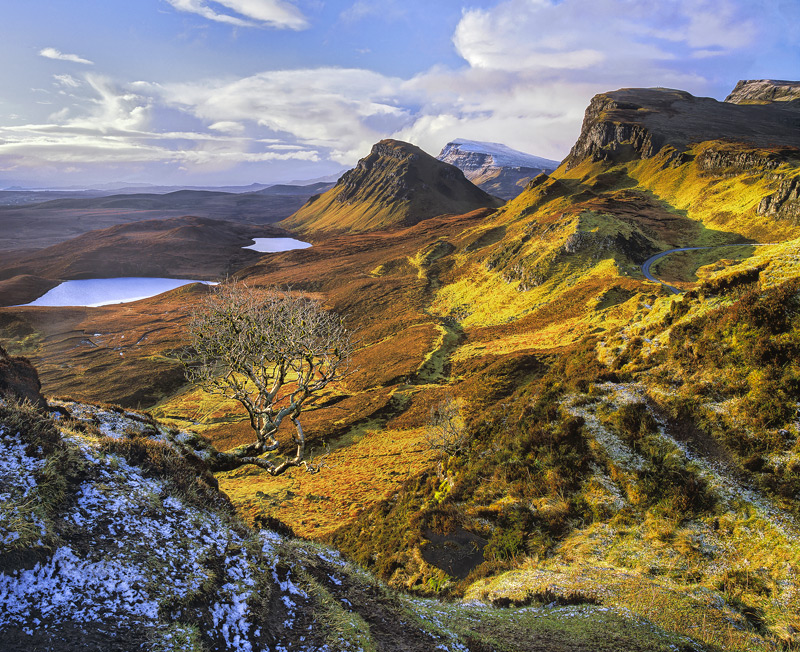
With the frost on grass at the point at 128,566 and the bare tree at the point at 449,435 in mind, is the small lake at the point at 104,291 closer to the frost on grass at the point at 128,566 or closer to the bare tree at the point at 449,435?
the bare tree at the point at 449,435

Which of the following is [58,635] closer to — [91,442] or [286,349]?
[91,442]

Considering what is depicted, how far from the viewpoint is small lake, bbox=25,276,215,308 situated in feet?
353

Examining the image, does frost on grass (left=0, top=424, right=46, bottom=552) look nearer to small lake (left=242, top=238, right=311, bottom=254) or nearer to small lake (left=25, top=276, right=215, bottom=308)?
small lake (left=25, top=276, right=215, bottom=308)

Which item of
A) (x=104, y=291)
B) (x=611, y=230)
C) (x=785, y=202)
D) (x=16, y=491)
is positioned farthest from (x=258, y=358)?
(x=104, y=291)

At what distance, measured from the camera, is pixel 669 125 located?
490ft

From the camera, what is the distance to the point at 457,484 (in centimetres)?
1858

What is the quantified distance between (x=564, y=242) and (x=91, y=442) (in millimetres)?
64454

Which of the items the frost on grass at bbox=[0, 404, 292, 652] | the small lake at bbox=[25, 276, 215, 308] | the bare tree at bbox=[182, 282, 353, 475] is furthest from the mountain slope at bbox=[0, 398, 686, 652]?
the small lake at bbox=[25, 276, 215, 308]

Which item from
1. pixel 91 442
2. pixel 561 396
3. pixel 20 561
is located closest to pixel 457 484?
pixel 561 396

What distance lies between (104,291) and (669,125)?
Result: 221m

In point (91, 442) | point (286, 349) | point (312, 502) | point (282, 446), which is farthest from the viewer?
point (282, 446)

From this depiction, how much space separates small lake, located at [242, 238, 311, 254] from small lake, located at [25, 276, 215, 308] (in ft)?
158

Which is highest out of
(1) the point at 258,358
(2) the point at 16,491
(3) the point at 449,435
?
(1) the point at 258,358

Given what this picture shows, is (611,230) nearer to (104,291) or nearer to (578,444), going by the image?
(578,444)
